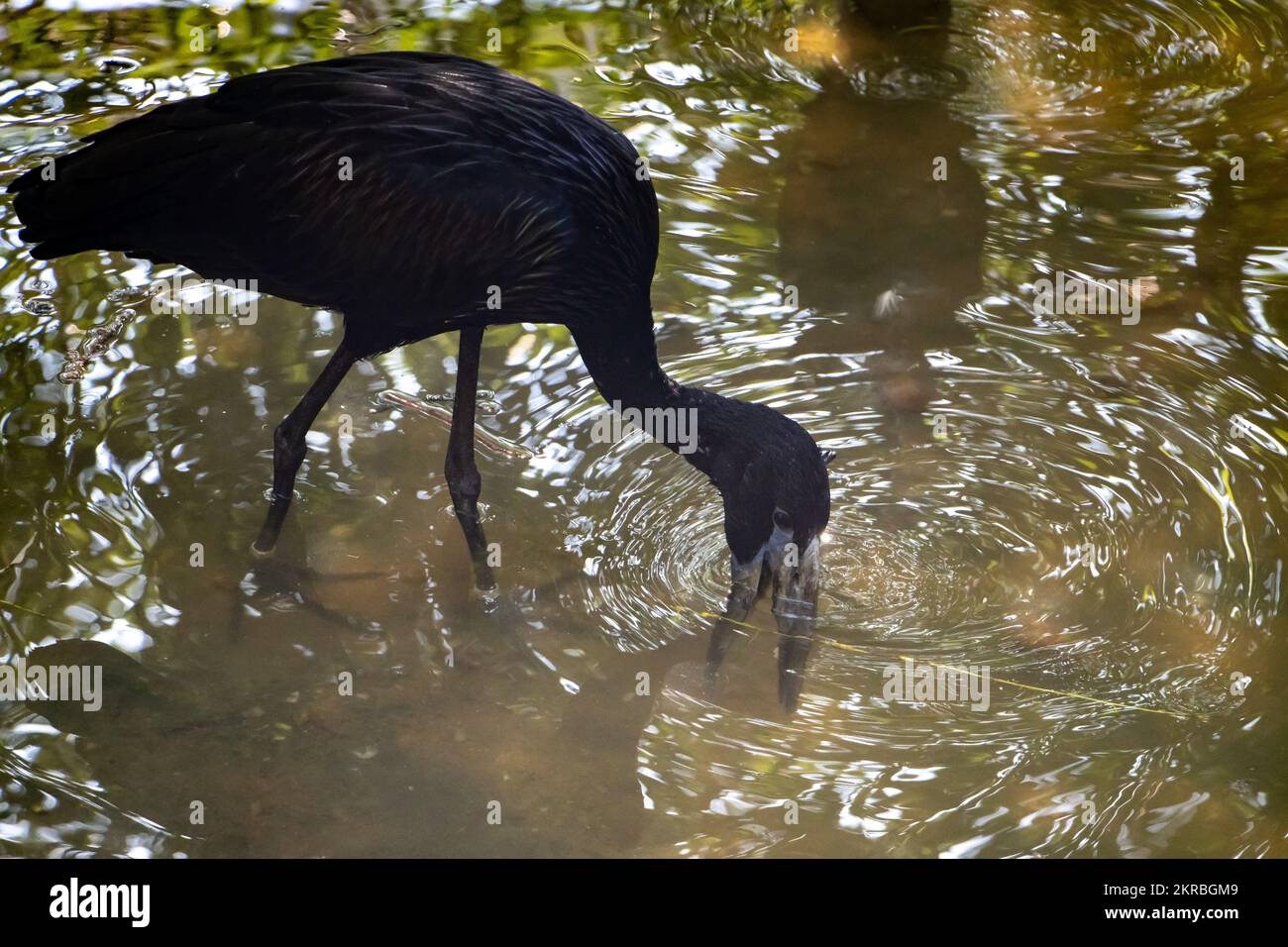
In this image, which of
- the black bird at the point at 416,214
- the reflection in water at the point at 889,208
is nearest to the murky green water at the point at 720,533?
the reflection in water at the point at 889,208

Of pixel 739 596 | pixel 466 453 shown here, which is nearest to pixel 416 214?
pixel 466 453

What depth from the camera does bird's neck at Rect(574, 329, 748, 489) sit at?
444cm

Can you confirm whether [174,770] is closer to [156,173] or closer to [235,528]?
[235,528]

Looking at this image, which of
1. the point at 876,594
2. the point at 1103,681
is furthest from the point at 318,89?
the point at 1103,681

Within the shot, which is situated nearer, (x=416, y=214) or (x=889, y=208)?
A: (x=416, y=214)

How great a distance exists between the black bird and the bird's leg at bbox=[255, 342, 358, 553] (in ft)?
0.35

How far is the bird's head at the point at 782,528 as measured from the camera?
415 centimetres

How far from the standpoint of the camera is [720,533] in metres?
4.62

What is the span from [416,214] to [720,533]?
137 cm

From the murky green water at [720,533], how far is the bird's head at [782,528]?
93 millimetres

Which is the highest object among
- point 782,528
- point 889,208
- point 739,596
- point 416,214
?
point 416,214

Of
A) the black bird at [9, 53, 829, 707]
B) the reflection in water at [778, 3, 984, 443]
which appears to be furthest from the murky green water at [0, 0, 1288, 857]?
the black bird at [9, 53, 829, 707]

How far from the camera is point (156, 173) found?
412 cm

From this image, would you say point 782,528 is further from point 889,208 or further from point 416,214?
point 889,208
